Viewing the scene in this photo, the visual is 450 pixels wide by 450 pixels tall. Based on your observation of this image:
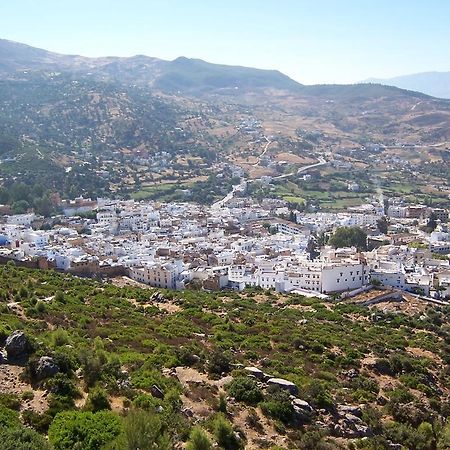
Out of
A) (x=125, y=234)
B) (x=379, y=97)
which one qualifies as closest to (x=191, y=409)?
(x=125, y=234)

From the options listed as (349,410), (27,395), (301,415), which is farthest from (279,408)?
(27,395)

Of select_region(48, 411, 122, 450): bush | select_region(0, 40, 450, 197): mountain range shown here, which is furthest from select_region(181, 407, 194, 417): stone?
select_region(0, 40, 450, 197): mountain range

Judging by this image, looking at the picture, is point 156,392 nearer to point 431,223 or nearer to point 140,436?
point 140,436

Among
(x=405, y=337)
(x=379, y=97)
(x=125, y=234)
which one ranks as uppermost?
(x=379, y=97)

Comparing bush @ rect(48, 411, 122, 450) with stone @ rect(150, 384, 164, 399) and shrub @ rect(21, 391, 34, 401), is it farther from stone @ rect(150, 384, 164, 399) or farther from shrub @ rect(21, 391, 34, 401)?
stone @ rect(150, 384, 164, 399)

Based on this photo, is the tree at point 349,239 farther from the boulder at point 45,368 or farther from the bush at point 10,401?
the bush at point 10,401

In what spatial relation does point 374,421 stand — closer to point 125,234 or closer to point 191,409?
point 191,409
